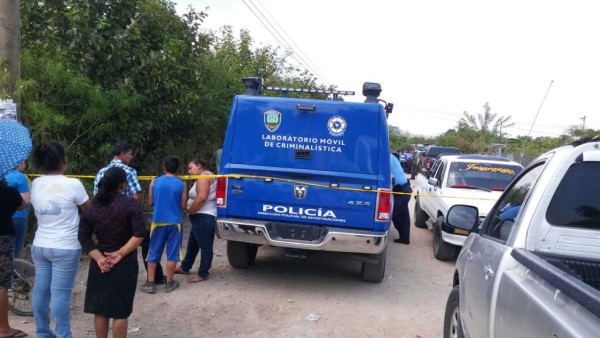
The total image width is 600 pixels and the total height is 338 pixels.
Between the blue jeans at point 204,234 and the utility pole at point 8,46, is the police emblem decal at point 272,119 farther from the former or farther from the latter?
the utility pole at point 8,46

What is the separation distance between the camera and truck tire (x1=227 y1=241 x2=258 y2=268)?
6.62 m

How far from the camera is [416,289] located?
6500mm

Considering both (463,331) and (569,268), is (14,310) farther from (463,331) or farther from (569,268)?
(569,268)

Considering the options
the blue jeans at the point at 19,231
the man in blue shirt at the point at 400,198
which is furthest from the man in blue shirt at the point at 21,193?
the man in blue shirt at the point at 400,198

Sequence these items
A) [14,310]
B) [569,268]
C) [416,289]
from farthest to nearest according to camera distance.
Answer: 1. [416,289]
2. [14,310]
3. [569,268]

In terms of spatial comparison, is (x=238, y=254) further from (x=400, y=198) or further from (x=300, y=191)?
(x=400, y=198)

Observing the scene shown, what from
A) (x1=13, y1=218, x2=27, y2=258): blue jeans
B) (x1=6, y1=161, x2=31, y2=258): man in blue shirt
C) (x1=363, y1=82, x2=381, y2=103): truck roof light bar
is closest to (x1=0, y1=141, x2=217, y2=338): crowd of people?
(x1=6, y1=161, x2=31, y2=258): man in blue shirt

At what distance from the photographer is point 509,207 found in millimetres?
3324

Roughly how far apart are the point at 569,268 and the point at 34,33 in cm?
729

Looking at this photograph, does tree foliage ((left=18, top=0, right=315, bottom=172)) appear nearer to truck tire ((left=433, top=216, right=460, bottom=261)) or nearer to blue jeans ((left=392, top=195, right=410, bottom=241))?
blue jeans ((left=392, top=195, right=410, bottom=241))

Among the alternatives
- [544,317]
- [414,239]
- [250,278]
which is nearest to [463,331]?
[544,317]

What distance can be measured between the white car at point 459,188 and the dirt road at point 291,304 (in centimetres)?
51

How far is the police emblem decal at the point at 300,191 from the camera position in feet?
A: 19.2

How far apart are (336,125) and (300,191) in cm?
90
